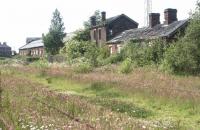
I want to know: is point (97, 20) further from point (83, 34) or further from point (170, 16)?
point (170, 16)

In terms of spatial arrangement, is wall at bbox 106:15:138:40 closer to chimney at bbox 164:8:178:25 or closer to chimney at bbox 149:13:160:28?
chimney at bbox 149:13:160:28

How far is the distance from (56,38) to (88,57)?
41575 mm

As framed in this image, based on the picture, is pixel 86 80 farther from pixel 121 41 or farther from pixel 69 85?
pixel 121 41

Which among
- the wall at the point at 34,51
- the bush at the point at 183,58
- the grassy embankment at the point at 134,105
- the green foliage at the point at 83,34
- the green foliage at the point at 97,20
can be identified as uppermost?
the green foliage at the point at 97,20

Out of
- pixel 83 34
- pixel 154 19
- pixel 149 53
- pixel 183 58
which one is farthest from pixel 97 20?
pixel 183 58

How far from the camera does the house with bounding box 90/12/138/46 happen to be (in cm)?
6531

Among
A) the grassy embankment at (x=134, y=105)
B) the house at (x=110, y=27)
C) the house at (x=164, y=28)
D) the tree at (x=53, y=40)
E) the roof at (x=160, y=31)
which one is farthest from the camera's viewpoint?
the tree at (x=53, y=40)

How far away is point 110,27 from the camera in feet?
216

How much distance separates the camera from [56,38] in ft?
282

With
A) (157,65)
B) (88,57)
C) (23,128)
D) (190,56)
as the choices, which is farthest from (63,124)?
(88,57)

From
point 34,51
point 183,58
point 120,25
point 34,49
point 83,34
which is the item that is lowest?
point 183,58

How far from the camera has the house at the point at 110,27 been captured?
65.3 metres

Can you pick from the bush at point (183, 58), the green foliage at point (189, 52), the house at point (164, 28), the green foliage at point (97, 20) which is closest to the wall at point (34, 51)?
the green foliage at point (97, 20)

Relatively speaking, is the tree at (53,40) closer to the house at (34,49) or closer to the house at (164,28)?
the house at (34,49)
